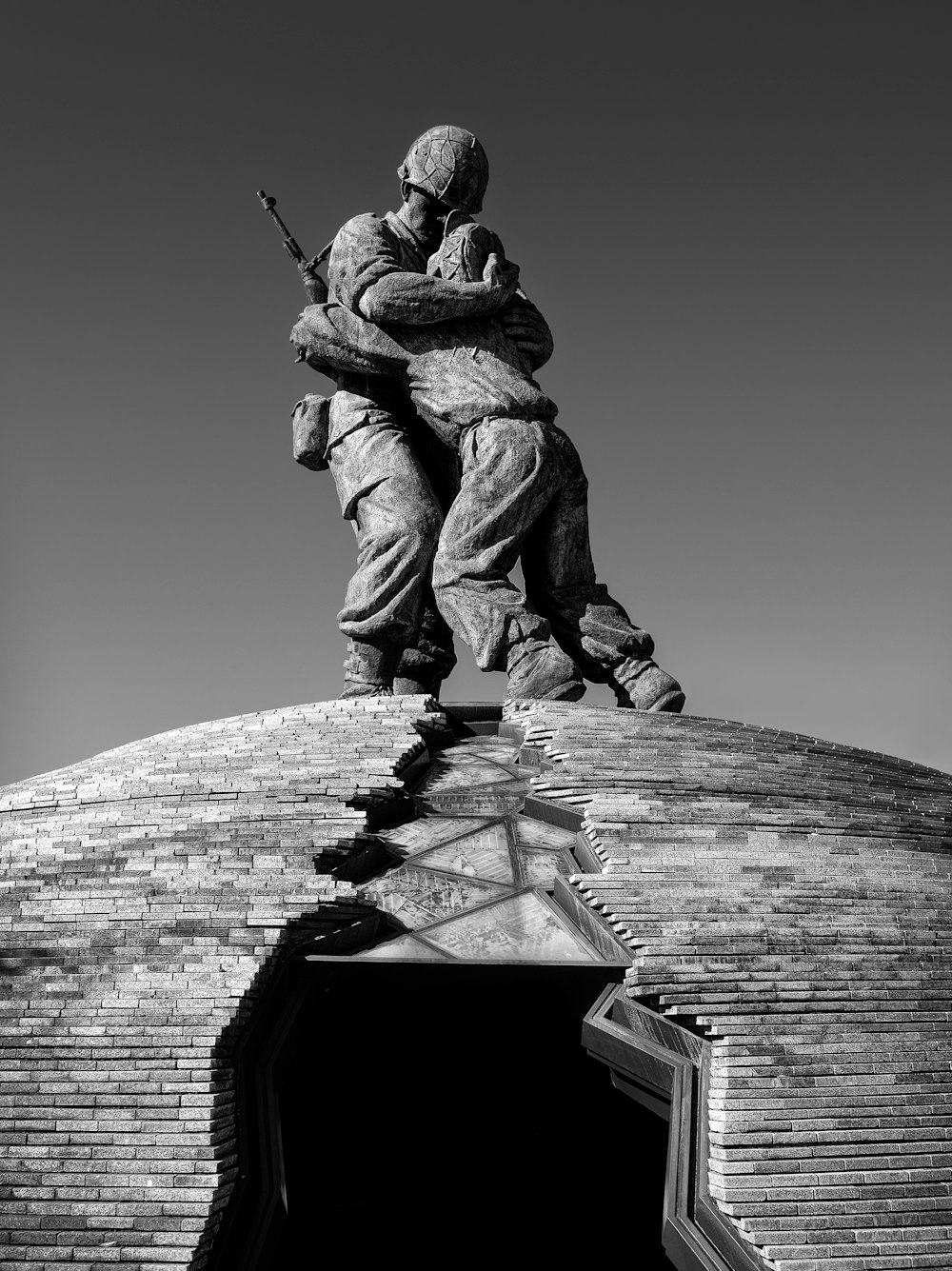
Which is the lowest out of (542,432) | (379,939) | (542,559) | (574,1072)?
(574,1072)

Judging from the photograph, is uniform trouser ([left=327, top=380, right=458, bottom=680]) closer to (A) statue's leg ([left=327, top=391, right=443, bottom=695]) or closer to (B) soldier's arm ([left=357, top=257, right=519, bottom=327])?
(A) statue's leg ([left=327, top=391, right=443, bottom=695])

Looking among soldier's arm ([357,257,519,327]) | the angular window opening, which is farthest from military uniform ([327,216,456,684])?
the angular window opening

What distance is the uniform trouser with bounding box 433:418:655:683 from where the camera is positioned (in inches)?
301

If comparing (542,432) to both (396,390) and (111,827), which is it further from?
(111,827)

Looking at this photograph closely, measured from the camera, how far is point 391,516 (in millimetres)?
8008

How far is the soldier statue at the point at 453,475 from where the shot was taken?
7773mm

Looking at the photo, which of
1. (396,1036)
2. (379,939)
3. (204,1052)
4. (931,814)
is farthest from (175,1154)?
(931,814)

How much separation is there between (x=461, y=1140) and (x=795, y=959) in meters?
1.63

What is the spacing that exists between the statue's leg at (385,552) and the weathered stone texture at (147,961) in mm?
1779

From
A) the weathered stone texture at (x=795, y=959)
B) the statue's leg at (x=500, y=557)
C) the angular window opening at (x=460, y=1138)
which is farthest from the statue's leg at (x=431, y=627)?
the angular window opening at (x=460, y=1138)

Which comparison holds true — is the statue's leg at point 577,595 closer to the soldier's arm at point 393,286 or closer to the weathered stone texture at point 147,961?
the soldier's arm at point 393,286

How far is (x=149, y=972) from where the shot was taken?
429cm

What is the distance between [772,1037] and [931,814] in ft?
7.12

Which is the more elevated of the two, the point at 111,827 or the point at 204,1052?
the point at 111,827
